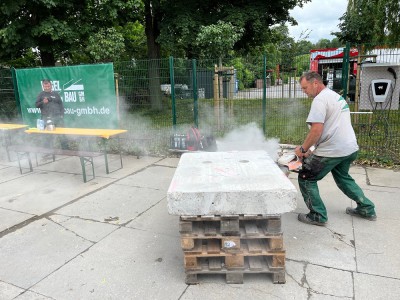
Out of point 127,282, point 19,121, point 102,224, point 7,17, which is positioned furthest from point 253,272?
point 7,17

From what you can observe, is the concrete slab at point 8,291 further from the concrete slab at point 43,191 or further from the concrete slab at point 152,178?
the concrete slab at point 152,178

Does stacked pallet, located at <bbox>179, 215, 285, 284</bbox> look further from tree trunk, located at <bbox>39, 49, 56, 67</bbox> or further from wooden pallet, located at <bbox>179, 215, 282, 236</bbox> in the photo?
tree trunk, located at <bbox>39, 49, 56, 67</bbox>

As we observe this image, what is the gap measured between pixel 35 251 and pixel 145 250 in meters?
1.32

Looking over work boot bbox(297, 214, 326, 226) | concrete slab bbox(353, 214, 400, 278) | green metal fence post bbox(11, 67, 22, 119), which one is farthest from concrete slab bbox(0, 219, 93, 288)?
green metal fence post bbox(11, 67, 22, 119)

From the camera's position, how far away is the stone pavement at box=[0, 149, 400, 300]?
113 inches

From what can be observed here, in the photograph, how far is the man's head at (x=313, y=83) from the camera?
375 cm

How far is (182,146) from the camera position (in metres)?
7.48

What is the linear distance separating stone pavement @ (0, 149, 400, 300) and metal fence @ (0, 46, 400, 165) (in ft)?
9.92

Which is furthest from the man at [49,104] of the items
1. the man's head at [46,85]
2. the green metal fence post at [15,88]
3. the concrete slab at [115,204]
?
the concrete slab at [115,204]

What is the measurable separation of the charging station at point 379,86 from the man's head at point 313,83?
573cm

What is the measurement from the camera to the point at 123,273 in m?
3.17

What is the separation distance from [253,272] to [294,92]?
242 inches

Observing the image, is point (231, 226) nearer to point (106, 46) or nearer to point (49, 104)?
point (49, 104)

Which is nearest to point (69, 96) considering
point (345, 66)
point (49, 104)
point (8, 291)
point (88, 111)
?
point (88, 111)
